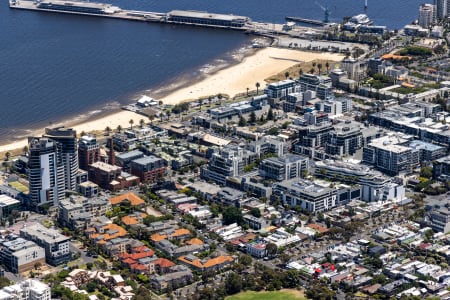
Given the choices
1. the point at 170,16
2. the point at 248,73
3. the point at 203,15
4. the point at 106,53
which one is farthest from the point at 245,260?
the point at 170,16

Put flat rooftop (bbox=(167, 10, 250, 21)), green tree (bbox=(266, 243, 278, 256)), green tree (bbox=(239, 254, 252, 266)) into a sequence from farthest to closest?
flat rooftop (bbox=(167, 10, 250, 21)) < green tree (bbox=(266, 243, 278, 256)) < green tree (bbox=(239, 254, 252, 266))

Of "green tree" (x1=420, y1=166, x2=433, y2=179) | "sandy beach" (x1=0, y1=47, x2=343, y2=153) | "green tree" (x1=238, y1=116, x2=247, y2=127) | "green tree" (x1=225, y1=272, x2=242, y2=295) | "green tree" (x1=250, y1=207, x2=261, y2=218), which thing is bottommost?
"green tree" (x1=225, y1=272, x2=242, y2=295)

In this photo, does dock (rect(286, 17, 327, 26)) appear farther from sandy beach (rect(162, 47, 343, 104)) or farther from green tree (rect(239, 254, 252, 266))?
green tree (rect(239, 254, 252, 266))

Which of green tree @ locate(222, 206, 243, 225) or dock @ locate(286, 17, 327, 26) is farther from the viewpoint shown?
dock @ locate(286, 17, 327, 26)

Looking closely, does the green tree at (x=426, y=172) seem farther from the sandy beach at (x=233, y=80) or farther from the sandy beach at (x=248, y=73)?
the sandy beach at (x=248, y=73)

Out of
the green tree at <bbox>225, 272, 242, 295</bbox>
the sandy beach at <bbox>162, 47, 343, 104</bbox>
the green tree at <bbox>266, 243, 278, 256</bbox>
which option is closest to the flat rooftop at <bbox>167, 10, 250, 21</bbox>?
the sandy beach at <bbox>162, 47, 343, 104</bbox>

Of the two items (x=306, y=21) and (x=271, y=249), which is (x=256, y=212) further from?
(x=306, y=21)

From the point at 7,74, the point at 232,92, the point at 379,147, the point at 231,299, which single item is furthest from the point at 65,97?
the point at 231,299
